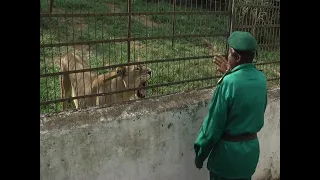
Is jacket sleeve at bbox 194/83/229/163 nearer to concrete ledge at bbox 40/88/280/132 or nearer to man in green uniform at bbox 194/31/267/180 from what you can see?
man in green uniform at bbox 194/31/267/180

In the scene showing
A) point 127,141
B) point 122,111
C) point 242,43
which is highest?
point 242,43

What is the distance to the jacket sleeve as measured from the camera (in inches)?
139

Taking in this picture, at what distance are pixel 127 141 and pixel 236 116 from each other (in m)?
1.22

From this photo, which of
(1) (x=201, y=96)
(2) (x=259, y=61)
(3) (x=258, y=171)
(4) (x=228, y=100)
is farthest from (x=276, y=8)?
(4) (x=228, y=100)

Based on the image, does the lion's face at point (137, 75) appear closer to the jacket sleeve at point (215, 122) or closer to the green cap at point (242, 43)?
the jacket sleeve at point (215, 122)

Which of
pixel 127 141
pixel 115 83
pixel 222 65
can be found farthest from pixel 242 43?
pixel 115 83

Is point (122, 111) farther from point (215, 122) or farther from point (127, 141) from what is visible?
point (215, 122)

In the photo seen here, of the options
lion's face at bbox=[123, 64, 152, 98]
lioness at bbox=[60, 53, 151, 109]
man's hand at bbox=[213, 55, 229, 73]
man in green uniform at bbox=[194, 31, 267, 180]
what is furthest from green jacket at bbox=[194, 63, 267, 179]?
lion's face at bbox=[123, 64, 152, 98]

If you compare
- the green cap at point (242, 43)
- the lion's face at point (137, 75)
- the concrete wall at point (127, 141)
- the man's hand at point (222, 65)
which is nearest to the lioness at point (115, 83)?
the lion's face at point (137, 75)

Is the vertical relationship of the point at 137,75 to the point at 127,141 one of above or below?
above

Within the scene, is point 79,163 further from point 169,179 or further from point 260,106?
point 260,106

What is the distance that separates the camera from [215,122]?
3562 mm

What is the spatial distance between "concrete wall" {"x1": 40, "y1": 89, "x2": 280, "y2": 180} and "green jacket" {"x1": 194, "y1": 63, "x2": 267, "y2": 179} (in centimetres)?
82
